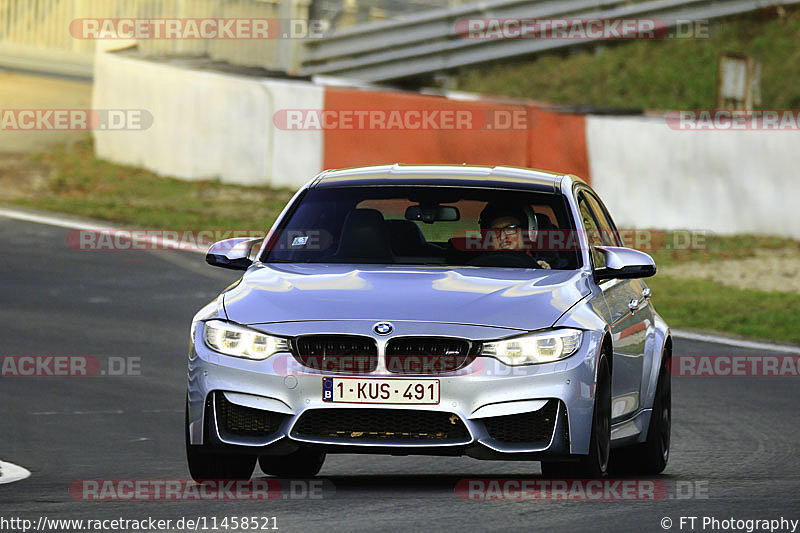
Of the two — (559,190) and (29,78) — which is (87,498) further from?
(29,78)

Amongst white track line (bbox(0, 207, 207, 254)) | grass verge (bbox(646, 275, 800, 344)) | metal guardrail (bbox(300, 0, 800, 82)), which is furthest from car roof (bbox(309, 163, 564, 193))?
metal guardrail (bbox(300, 0, 800, 82))

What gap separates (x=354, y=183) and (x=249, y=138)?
1519cm

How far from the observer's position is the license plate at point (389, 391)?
7.62m

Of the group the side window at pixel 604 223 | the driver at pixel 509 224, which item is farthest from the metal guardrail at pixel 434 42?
the driver at pixel 509 224

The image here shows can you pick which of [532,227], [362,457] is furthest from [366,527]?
[362,457]

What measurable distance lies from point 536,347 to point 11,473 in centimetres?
299

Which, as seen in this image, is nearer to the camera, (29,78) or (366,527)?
(366,527)

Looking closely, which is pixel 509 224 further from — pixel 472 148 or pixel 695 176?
pixel 472 148

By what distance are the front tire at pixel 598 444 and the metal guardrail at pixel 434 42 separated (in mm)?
24232

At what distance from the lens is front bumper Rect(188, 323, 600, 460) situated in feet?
25.1

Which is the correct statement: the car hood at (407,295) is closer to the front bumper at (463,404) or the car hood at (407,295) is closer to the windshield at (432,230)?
the front bumper at (463,404)

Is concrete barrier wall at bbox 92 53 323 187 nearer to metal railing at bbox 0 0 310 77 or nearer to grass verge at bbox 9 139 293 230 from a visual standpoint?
grass verge at bbox 9 139 293 230

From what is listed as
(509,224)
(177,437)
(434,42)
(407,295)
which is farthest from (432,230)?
(434,42)

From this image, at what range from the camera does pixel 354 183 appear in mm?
9359
